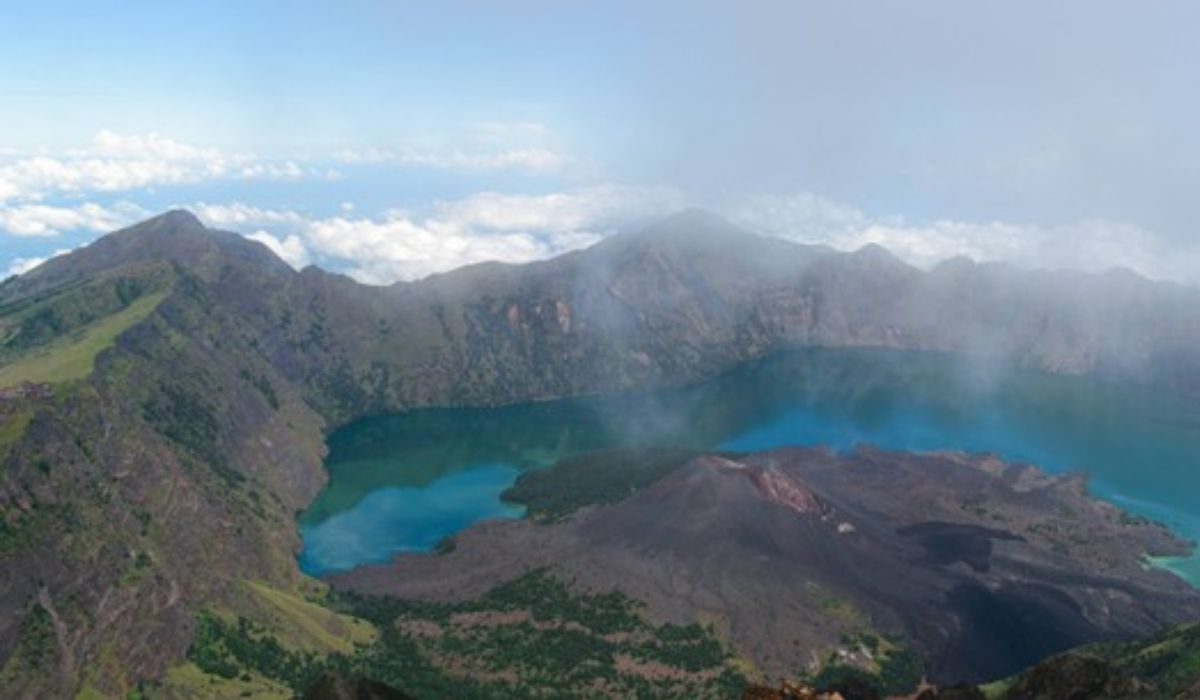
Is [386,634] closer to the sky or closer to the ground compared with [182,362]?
closer to the ground

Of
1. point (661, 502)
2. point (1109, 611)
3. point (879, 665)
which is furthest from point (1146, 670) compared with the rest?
point (661, 502)

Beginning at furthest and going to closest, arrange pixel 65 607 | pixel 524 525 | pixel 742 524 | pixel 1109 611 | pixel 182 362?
1. pixel 182 362
2. pixel 524 525
3. pixel 742 524
4. pixel 1109 611
5. pixel 65 607

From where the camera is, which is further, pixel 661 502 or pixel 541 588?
pixel 661 502

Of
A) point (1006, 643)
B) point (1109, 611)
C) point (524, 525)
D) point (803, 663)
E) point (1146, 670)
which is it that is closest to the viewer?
point (1146, 670)

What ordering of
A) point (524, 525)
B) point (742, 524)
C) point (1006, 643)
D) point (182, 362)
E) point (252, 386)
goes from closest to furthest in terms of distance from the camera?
point (1006, 643)
point (742, 524)
point (524, 525)
point (182, 362)
point (252, 386)

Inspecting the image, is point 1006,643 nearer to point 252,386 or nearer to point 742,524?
point 742,524

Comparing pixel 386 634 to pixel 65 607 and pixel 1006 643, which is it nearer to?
pixel 65 607

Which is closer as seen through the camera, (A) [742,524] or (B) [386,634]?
(B) [386,634]

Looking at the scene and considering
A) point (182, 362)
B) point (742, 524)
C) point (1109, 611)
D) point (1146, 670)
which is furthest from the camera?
point (182, 362)

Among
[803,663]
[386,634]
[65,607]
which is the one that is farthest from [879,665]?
[65,607]
